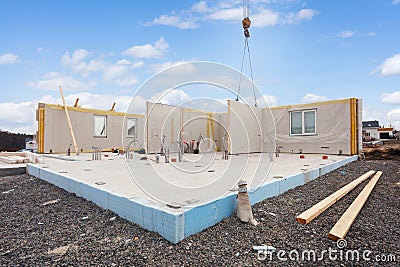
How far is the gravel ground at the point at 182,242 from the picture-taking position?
1.43 metres

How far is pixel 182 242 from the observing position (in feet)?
5.16

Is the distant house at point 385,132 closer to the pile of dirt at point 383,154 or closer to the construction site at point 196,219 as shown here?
the pile of dirt at point 383,154

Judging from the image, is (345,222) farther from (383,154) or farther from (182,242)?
(383,154)

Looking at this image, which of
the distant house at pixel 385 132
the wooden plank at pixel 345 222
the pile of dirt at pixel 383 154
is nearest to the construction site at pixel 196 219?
the wooden plank at pixel 345 222

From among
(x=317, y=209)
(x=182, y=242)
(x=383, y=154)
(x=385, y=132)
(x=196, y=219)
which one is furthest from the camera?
(x=385, y=132)

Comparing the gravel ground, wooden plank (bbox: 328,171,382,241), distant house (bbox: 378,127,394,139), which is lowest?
the gravel ground

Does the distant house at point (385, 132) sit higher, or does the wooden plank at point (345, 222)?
the distant house at point (385, 132)

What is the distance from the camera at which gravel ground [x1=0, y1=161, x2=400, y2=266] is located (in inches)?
56.2

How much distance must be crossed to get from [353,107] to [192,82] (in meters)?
6.68

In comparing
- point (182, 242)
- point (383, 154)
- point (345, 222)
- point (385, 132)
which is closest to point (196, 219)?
point (182, 242)

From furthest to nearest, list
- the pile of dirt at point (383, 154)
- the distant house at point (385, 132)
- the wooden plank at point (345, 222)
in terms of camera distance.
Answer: the distant house at point (385, 132) → the pile of dirt at point (383, 154) → the wooden plank at point (345, 222)

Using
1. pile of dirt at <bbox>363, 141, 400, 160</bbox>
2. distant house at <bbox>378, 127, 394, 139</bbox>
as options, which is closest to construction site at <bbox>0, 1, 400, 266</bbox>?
pile of dirt at <bbox>363, 141, 400, 160</bbox>

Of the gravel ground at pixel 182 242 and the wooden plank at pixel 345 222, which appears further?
the wooden plank at pixel 345 222

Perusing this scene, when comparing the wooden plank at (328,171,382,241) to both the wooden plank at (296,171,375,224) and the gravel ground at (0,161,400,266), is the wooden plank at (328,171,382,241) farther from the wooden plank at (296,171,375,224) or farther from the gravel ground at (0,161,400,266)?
the wooden plank at (296,171,375,224)
